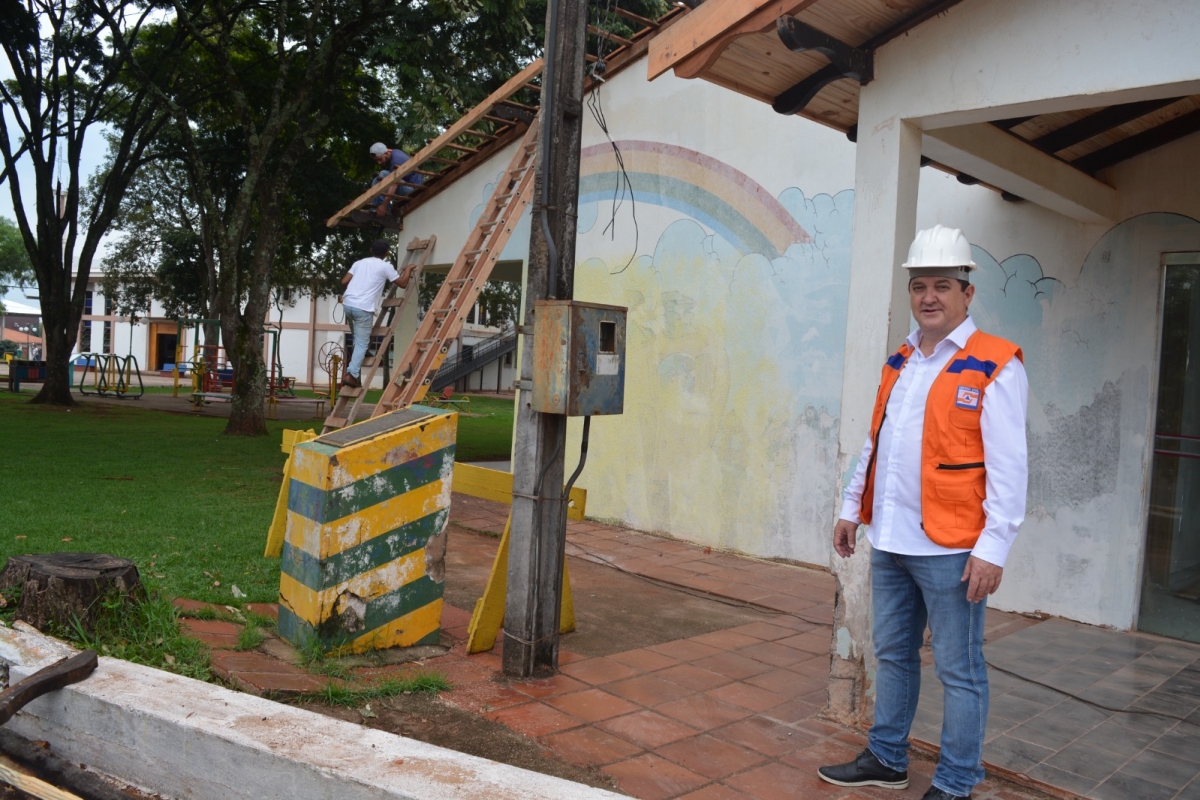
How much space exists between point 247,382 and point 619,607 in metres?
10.3

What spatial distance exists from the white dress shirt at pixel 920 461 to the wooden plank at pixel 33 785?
3.03 m

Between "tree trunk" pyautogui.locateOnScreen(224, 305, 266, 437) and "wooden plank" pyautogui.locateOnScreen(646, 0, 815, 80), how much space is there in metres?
11.2

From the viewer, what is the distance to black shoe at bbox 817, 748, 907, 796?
11.7ft

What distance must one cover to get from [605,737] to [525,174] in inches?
207

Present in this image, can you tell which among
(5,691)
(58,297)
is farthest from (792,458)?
(58,297)

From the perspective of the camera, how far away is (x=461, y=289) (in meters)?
7.45

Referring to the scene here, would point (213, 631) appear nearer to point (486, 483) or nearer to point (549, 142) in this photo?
point (486, 483)

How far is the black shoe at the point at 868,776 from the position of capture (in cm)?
356

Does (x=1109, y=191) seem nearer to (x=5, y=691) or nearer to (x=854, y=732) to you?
(x=854, y=732)

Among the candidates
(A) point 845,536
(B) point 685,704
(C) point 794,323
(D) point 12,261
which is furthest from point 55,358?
(D) point 12,261

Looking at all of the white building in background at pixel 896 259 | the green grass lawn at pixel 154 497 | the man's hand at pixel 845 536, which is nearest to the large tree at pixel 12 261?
the green grass lawn at pixel 154 497

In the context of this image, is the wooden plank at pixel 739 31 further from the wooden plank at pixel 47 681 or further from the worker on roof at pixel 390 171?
the worker on roof at pixel 390 171

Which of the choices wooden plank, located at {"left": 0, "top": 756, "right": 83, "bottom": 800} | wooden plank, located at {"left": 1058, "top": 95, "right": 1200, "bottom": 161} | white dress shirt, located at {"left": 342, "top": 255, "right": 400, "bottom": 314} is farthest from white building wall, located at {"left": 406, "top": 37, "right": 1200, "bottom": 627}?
wooden plank, located at {"left": 0, "top": 756, "right": 83, "bottom": 800}

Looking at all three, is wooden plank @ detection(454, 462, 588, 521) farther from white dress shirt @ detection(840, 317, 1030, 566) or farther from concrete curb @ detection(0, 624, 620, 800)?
white dress shirt @ detection(840, 317, 1030, 566)
